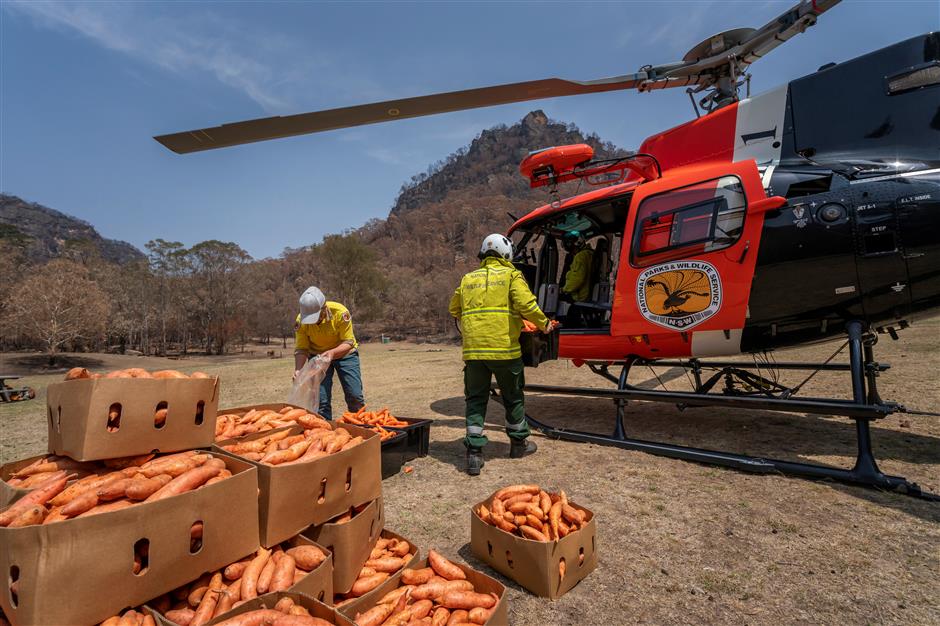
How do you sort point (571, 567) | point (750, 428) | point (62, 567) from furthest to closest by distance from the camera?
point (750, 428) → point (571, 567) → point (62, 567)

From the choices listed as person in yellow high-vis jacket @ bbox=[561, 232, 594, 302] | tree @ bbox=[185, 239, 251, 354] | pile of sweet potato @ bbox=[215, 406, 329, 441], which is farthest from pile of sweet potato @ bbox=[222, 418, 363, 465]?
tree @ bbox=[185, 239, 251, 354]

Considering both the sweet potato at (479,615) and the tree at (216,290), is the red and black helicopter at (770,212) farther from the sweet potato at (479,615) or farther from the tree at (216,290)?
the tree at (216,290)

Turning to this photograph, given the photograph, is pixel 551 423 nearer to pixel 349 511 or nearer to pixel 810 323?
A: pixel 810 323

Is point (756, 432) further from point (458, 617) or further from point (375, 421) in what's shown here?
point (458, 617)

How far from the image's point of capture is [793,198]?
4172 millimetres

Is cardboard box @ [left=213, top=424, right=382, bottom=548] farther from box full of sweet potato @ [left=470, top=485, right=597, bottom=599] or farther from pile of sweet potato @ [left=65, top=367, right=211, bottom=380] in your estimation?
box full of sweet potato @ [left=470, top=485, right=597, bottom=599]

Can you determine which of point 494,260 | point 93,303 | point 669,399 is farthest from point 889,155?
point 93,303

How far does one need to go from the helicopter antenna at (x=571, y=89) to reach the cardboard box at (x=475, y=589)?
398cm

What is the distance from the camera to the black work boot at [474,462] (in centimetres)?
430

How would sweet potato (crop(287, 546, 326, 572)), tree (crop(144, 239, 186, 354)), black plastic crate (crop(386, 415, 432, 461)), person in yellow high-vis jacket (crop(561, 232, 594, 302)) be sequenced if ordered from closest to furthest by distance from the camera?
sweet potato (crop(287, 546, 326, 572))
black plastic crate (crop(386, 415, 432, 461))
person in yellow high-vis jacket (crop(561, 232, 594, 302))
tree (crop(144, 239, 186, 354))

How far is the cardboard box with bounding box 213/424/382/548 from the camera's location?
7.22ft

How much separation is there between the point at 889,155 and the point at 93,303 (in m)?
33.4

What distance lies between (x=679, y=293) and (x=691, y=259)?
0.37 meters

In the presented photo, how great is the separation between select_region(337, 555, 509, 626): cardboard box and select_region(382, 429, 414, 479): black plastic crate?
1.87 meters
